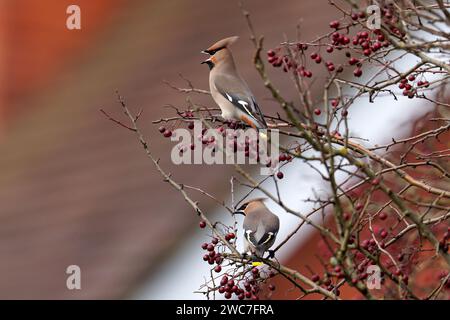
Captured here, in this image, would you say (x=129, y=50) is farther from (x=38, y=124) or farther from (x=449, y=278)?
(x=449, y=278)

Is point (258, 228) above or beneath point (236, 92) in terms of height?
beneath

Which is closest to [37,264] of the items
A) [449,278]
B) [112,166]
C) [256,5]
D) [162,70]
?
[112,166]

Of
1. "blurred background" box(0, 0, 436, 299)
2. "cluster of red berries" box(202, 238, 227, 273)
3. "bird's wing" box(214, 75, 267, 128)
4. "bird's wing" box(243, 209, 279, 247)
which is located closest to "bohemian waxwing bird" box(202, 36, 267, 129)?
"bird's wing" box(214, 75, 267, 128)

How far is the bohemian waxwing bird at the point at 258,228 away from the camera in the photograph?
4.27m

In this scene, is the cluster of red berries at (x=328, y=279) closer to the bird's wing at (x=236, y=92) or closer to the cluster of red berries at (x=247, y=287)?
the cluster of red berries at (x=247, y=287)

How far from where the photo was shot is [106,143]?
30.0ft

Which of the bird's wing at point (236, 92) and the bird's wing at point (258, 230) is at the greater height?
the bird's wing at point (236, 92)

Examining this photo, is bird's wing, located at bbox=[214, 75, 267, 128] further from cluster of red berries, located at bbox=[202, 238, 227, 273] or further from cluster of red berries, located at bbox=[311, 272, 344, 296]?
cluster of red berries, located at bbox=[311, 272, 344, 296]

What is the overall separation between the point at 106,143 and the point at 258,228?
15.9ft

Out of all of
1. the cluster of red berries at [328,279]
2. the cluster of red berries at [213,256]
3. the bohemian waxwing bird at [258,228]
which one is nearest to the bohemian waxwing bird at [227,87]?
the bohemian waxwing bird at [258,228]

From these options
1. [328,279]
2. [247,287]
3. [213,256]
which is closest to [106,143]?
[213,256]

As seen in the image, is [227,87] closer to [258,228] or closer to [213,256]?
[258,228]

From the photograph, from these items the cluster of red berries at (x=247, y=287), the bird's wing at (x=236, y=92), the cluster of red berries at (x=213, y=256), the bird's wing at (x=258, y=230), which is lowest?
the cluster of red berries at (x=247, y=287)

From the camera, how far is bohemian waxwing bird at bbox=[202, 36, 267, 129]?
16.5 feet
